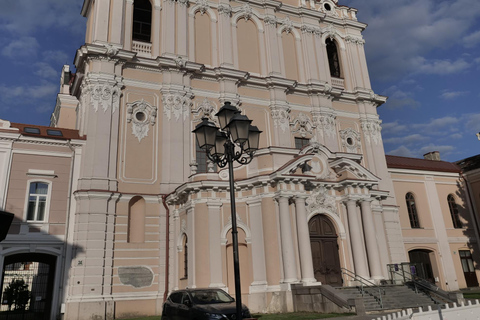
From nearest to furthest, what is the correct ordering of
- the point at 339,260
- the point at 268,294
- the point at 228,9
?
the point at 268,294, the point at 339,260, the point at 228,9

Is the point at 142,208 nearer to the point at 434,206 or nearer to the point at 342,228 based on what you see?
the point at 342,228

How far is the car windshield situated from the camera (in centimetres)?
1323

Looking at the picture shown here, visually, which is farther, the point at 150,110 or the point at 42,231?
the point at 150,110

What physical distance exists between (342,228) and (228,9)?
53.0 feet

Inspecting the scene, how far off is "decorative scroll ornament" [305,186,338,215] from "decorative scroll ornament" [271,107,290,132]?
6.57 m

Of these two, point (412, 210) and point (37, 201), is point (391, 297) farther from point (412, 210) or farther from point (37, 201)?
point (37, 201)

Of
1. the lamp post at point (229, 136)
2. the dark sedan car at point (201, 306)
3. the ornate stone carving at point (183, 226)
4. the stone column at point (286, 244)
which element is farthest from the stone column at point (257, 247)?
the lamp post at point (229, 136)

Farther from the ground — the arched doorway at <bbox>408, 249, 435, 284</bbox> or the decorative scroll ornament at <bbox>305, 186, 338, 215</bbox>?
the decorative scroll ornament at <bbox>305, 186, 338, 215</bbox>

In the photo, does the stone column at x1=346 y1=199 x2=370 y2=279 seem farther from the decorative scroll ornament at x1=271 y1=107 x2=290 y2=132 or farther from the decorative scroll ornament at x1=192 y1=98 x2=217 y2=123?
the decorative scroll ornament at x1=192 y1=98 x2=217 y2=123

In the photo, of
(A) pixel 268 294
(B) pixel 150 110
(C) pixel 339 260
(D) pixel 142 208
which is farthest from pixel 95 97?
(C) pixel 339 260

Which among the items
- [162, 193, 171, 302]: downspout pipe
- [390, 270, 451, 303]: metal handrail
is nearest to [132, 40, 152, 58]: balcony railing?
[162, 193, 171, 302]: downspout pipe

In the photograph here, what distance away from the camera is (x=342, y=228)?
70.3 ft

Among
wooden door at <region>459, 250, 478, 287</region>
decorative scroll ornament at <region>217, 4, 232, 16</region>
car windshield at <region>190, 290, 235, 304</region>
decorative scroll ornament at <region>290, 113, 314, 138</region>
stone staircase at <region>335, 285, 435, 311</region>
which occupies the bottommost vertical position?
stone staircase at <region>335, 285, 435, 311</region>

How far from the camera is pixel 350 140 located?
29.0m
